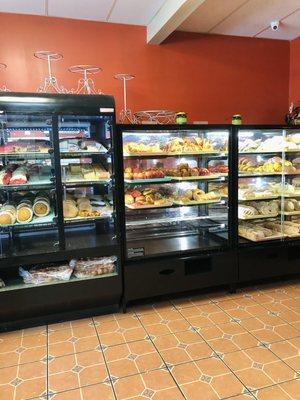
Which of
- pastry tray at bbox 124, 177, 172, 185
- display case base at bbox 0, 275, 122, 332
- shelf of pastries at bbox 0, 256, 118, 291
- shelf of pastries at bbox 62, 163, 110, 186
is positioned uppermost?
shelf of pastries at bbox 62, 163, 110, 186

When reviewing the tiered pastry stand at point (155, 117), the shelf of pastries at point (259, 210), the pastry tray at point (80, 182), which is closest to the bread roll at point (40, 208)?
the pastry tray at point (80, 182)

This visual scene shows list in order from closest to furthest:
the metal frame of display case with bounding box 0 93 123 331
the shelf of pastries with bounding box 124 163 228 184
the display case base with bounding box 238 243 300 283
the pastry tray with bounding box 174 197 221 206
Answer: the metal frame of display case with bounding box 0 93 123 331 < the shelf of pastries with bounding box 124 163 228 184 < the pastry tray with bounding box 174 197 221 206 < the display case base with bounding box 238 243 300 283

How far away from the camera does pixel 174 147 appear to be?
11.2ft

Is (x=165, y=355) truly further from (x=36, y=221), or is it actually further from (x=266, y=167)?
(x=266, y=167)

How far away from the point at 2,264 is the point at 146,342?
1398 millimetres

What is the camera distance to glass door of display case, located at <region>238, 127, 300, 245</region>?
12.1ft

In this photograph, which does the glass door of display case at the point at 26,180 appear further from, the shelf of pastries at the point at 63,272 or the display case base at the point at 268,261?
the display case base at the point at 268,261

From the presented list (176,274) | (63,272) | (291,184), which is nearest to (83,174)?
(63,272)

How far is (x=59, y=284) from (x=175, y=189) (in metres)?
1.61

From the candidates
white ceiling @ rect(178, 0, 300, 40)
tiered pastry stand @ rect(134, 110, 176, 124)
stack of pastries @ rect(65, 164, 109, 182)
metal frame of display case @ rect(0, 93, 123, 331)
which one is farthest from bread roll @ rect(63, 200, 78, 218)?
white ceiling @ rect(178, 0, 300, 40)

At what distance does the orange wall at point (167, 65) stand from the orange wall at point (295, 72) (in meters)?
0.06

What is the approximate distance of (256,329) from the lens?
280 cm

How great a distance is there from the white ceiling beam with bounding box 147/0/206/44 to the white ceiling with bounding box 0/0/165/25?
0.26ft

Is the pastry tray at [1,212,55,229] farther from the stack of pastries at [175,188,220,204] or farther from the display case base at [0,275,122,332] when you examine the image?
the stack of pastries at [175,188,220,204]
